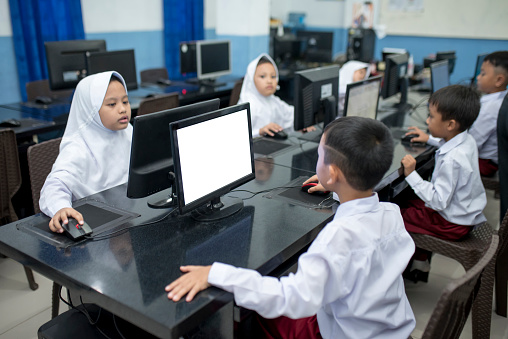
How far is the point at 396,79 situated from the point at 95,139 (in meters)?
2.58

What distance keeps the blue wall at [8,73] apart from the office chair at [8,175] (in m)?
2.20

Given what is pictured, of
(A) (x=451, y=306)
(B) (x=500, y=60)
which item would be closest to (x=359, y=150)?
(A) (x=451, y=306)

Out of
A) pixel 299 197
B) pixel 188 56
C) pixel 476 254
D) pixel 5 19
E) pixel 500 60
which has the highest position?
pixel 5 19

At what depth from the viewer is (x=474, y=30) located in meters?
5.93

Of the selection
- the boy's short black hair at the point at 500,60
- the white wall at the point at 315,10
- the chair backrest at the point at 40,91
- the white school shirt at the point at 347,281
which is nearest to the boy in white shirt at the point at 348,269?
the white school shirt at the point at 347,281

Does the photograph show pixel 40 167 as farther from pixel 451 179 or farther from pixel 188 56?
pixel 188 56

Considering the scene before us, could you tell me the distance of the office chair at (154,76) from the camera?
4.38 m

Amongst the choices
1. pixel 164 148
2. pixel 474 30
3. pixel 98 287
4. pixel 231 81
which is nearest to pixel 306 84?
pixel 164 148

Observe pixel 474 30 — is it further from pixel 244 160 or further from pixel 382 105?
pixel 244 160

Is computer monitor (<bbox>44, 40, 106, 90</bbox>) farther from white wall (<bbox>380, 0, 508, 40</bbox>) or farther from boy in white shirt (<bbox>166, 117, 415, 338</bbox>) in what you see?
white wall (<bbox>380, 0, 508, 40</bbox>)

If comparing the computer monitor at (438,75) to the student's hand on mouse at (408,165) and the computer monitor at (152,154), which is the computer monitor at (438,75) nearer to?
the student's hand on mouse at (408,165)

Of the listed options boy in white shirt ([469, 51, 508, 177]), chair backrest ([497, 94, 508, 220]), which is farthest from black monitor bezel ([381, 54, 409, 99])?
chair backrest ([497, 94, 508, 220])

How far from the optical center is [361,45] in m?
5.68

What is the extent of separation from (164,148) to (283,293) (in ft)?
2.47
